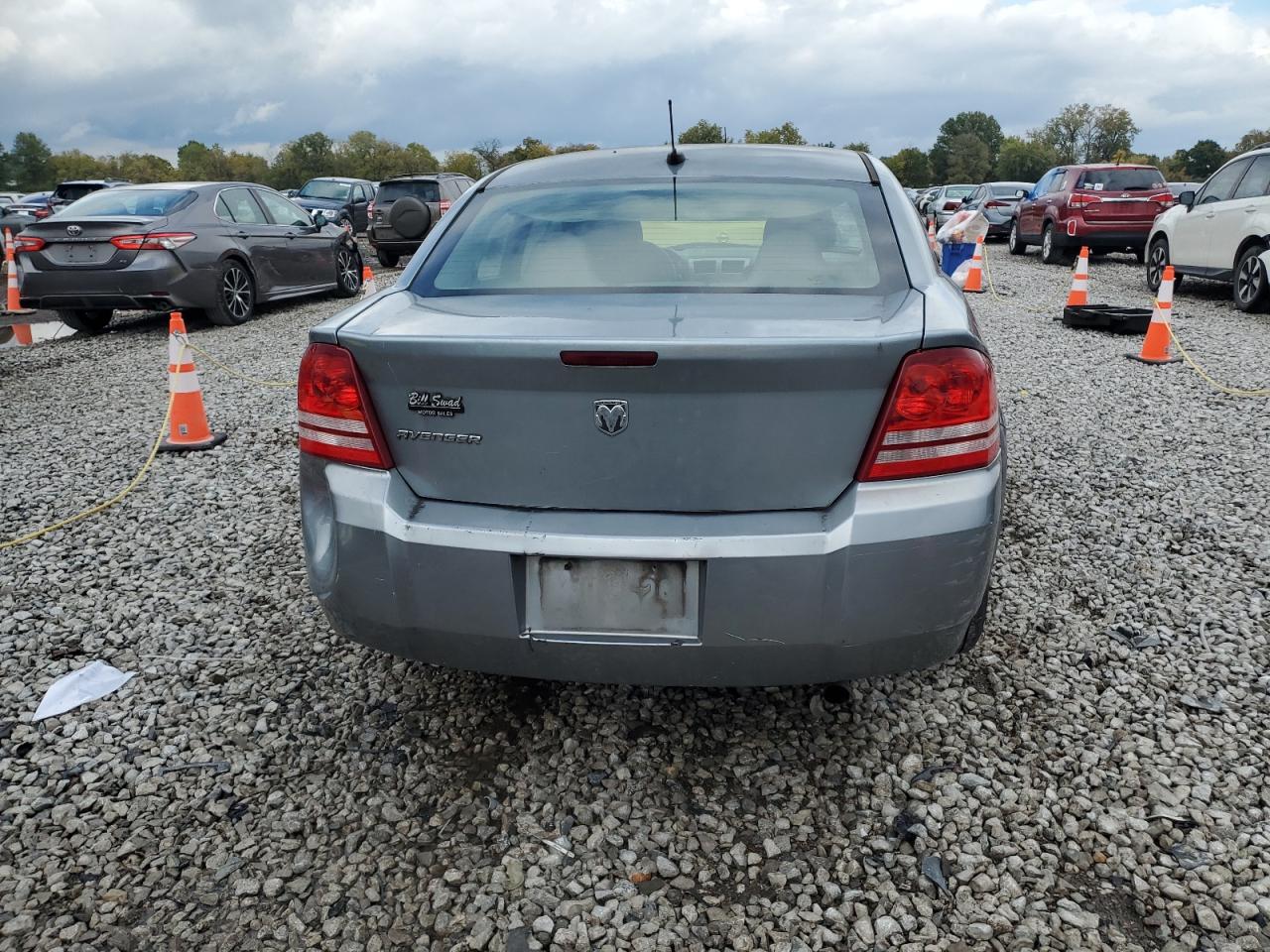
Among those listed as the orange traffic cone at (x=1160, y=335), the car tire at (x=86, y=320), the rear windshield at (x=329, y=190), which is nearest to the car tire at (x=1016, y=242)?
the orange traffic cone at (x=1160, y=335)

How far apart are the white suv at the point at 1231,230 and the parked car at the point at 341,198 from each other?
15.7 m

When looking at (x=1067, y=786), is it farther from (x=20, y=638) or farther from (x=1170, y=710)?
(x=20, y=638)

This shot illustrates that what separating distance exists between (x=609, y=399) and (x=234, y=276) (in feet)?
31.7

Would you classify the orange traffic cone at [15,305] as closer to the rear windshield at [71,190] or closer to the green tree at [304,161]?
the rear windshield at [71,190]

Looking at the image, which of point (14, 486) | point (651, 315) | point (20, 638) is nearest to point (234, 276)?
point (14, 486)

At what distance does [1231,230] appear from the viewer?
36.1ft

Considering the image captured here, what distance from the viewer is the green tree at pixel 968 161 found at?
9881 cm

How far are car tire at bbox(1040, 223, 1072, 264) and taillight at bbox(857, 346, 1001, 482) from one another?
16.5 metres

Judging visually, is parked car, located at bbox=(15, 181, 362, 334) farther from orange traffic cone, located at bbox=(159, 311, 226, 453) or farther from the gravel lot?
the gravel lot

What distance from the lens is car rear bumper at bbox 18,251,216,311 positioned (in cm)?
949

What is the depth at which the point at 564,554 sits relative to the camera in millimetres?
2186

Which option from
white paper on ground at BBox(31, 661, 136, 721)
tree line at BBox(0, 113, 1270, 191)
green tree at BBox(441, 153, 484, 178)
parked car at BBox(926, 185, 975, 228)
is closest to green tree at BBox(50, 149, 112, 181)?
tree line at BBox(0, 113, 1270, 191)

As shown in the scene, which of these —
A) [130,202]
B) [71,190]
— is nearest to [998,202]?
[130,202]

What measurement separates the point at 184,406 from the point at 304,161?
101 m
